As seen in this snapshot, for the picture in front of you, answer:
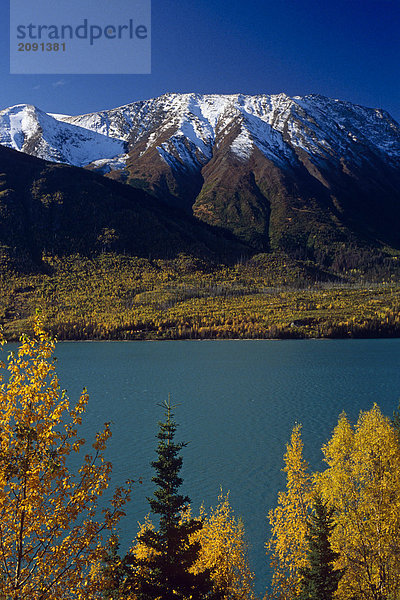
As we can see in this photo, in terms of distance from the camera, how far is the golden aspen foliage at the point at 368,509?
850 inches

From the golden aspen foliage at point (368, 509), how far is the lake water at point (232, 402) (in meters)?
8.60

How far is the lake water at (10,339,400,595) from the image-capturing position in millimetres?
42219

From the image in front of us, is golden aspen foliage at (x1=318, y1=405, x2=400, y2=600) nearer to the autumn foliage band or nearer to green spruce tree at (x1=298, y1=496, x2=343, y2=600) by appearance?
the autumn foliage band

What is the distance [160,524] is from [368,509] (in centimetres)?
1110

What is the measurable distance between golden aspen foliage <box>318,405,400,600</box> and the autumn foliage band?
6 cm

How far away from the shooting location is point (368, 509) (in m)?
22.7

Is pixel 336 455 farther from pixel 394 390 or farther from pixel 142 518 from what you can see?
pixel 394 390

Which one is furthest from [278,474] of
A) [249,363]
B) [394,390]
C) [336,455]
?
[249,363]

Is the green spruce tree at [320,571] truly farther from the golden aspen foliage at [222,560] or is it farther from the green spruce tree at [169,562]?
the green spruce tree at [169,562]

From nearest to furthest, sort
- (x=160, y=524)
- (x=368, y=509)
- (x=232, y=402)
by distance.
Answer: (x=160, y=524), (x=368, y=509), (x=232, y=402)

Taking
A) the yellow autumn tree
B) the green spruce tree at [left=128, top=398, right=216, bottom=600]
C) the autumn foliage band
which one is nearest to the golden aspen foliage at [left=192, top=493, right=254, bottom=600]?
the autumn foliage band

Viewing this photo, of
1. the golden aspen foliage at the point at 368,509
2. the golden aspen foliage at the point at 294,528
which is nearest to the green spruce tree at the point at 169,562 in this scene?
the golden aspen foliage at the point at 368,509

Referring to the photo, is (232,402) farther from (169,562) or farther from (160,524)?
(169,562)

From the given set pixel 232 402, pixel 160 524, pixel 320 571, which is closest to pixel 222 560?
pixel 320 571
